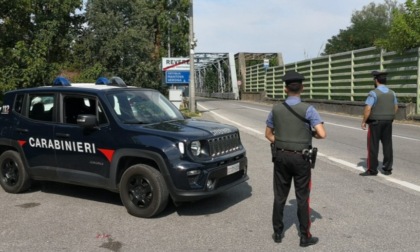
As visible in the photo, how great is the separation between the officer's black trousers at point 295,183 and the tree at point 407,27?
653 inches

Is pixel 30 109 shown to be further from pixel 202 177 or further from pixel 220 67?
pixel 220 67

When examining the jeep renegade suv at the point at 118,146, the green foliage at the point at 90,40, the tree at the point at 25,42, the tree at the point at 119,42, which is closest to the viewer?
the jeep renegade suv at the point at 118,146

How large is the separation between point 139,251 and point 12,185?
3406 millimetres

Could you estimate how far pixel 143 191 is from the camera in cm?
577

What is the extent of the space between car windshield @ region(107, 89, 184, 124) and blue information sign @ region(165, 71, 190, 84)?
16.5m

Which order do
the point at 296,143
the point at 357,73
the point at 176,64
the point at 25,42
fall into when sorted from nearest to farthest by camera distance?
the point at 296,143 < the point at 25,42 < the point at 176,64 < the point at 357,73

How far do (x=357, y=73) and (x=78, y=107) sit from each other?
70.1 ft

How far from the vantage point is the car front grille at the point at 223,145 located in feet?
18.9

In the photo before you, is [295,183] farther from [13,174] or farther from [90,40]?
[90,40]

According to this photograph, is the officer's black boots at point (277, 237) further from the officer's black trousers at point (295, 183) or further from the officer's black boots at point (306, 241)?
the officer's black boots at point (306, 241)

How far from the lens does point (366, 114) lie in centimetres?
802

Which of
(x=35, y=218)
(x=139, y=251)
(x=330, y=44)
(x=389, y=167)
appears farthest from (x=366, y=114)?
(x=330, y=44)

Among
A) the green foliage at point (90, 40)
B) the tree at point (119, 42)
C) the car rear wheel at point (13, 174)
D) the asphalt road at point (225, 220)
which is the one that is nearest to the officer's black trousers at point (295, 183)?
the asphalt road at point (225, 220)

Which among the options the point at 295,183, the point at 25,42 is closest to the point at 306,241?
the point at 295,183
